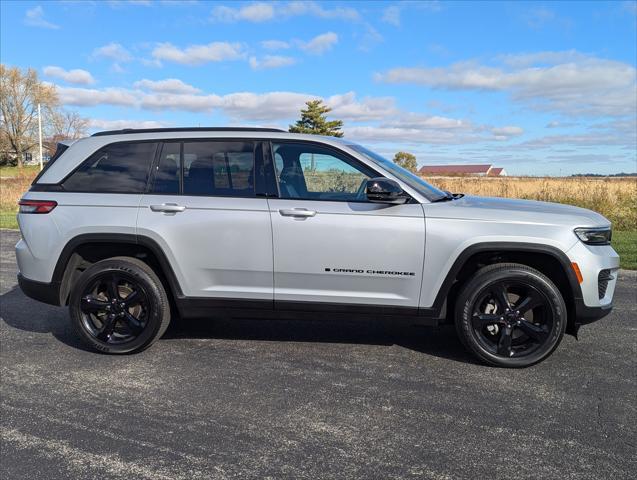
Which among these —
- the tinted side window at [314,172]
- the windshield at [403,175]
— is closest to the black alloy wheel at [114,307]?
the tinted side window at [314,172]

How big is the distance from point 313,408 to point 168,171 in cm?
235

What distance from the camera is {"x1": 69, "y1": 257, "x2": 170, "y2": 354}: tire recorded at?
4.45 m

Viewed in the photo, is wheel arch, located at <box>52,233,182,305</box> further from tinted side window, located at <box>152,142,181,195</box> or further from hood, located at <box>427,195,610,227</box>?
hood, located at <box>427,195,610,227</box>

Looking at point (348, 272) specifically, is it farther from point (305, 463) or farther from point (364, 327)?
point (305, 463)

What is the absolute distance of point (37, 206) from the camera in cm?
454

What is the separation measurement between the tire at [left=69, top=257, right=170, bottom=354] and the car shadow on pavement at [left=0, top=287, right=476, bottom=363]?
319 mm

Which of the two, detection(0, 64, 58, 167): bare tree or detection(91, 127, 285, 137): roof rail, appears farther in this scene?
detection(0, 64, 58, 167): bare tree

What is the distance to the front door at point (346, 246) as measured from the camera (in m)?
4.13

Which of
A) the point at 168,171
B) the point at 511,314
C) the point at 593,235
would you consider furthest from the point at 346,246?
the point at 593,235

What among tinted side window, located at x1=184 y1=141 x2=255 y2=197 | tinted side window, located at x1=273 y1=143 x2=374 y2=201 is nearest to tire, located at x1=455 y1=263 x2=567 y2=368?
tinted side window, located at x1=273 y1=143 x2=374 y2=201

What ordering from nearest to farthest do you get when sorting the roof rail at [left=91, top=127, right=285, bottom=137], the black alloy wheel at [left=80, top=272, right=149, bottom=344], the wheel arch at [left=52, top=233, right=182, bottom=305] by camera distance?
the wheel arch at [left=52, top=233, right=182, bottom=305]
the black alloy wheel at [left=80, top=272, right=149, bottom=344]
the roof rail at [left=91, top=127, right=285, bottom=137]

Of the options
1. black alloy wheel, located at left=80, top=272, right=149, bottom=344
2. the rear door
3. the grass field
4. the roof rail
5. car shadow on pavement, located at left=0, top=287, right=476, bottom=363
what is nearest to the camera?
the rear door

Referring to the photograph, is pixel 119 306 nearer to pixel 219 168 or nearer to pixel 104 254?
pixel 104 254

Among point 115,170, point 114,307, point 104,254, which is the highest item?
point 115,170
